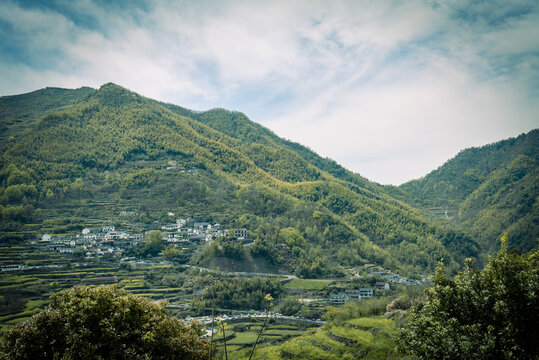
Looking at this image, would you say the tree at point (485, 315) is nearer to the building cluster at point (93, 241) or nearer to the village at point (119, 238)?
the village at point (119, 238)

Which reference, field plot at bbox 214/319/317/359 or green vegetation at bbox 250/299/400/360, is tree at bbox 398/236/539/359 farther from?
field plot at bbox 214/319/317/359

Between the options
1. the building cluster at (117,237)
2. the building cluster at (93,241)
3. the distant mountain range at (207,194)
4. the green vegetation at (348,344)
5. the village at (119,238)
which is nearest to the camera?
the green vegetation at (348,344)

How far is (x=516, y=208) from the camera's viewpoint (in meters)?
107

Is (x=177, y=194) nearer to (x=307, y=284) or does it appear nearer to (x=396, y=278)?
(x=307, y=284)

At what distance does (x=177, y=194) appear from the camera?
83.3 metres

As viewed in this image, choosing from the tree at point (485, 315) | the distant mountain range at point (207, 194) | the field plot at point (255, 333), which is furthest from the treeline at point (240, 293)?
the tree at point (485, 315)

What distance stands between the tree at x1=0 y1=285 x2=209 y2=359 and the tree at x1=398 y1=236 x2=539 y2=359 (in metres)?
8.59

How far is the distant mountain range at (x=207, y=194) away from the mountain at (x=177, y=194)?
12.6 inches

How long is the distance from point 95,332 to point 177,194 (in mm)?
74758

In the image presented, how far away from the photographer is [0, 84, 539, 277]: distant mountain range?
69.8 meters

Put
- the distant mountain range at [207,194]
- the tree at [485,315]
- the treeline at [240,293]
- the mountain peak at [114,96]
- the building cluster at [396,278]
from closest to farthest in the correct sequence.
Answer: the tree at [485,315] < the treeline at [240,293] < the building cluster at [396,278] < the distant mountain range at [207,194] < the mountain peak at [114,96]

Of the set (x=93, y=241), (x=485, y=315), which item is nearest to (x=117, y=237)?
(x=93, y=241)

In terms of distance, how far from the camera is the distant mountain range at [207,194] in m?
69.8

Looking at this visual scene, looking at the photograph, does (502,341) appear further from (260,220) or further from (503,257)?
(260,220)
